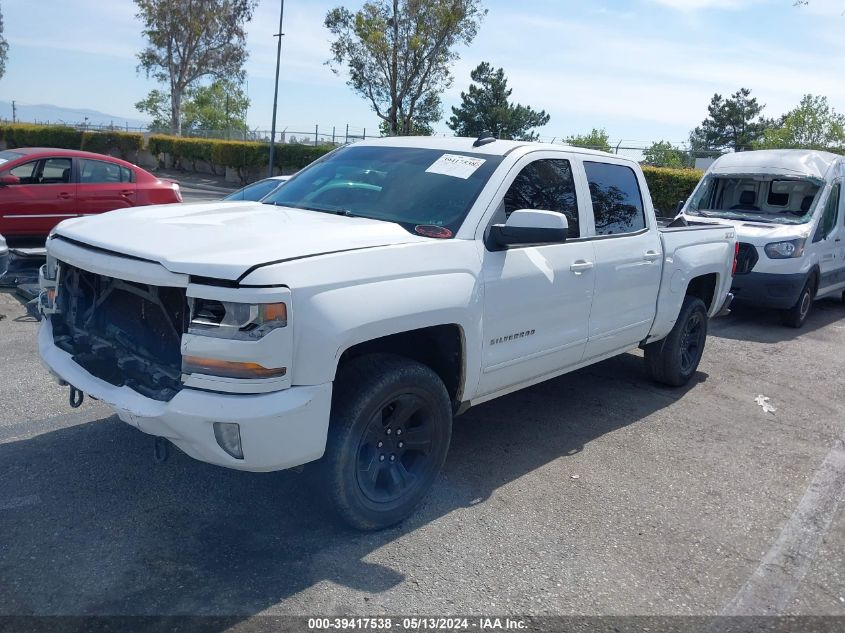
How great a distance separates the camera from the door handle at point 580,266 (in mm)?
4646

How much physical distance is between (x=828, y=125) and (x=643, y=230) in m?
29.5

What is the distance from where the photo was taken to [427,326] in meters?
3.68

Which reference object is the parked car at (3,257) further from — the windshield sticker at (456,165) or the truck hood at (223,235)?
the windshield sticker at (456,165)

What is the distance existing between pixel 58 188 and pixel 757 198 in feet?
33.3

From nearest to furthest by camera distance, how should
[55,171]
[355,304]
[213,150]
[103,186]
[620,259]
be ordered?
[355,304], [620,259], [55,171], [103,186], [213,150]

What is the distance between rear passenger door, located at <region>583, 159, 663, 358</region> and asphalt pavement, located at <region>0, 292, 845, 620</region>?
730mm

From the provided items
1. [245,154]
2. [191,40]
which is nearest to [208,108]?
[191,40]

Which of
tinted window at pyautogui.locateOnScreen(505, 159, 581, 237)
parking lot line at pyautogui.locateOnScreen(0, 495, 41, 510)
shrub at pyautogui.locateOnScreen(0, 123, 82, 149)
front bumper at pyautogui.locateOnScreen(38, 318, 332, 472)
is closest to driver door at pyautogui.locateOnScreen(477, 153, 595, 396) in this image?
tinted window at pyautogui.locateOnScreen(505, 159, 581, 237)

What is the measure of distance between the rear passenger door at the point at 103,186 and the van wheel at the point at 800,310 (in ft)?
31.6

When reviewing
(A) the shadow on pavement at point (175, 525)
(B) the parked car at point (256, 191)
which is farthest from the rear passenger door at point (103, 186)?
(A) the shadow on pavement at point (175, 525)

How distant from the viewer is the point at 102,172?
1167 centimetres

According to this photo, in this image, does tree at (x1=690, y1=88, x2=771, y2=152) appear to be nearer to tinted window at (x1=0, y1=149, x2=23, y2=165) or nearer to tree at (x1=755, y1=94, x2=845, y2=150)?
tree at (x1=755, y1=94, x2=845, y2=150)

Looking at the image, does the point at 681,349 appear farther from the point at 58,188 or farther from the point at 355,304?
the point at 58,188

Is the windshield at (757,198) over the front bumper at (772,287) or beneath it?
over
